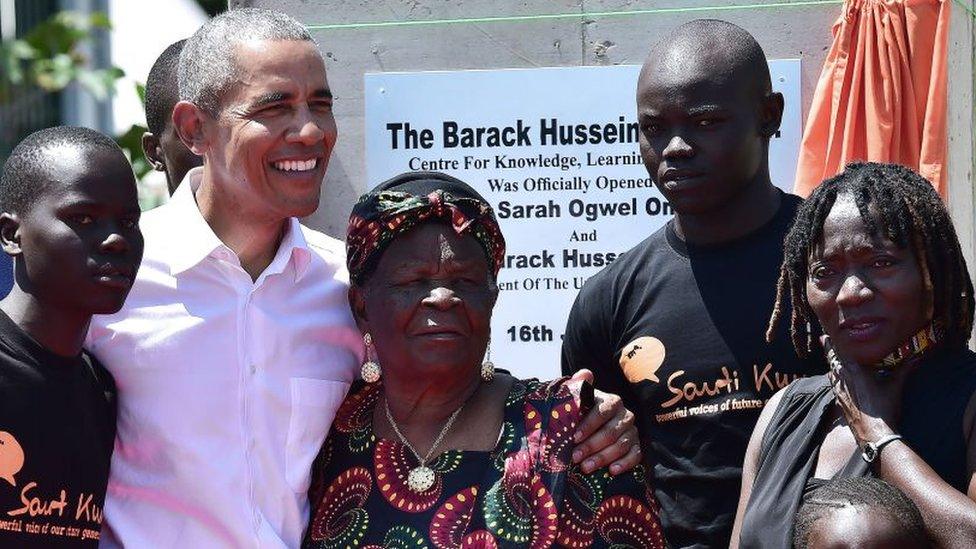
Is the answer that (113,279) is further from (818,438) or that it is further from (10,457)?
(818,438)

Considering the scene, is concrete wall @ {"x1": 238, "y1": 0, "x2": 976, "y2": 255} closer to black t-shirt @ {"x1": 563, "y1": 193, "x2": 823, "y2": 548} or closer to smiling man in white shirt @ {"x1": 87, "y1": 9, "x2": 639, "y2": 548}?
black t-shirt @ {"x1": 563, "y1": 193, "x2": 823, "y2": 548}

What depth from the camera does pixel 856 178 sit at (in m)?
3.49

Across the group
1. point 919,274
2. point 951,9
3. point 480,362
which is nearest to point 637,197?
point 951,9

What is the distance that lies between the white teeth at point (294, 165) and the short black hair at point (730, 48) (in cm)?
108

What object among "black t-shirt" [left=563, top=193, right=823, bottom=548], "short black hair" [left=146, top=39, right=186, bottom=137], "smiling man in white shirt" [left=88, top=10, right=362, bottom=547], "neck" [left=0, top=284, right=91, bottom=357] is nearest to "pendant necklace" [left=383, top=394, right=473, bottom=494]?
"smiling man in white shirt" [left=88, top=10, right=362, bottom=547]

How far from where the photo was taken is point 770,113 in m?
4.23

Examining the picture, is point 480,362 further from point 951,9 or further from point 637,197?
point 951,9

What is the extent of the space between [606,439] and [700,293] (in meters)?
0.64

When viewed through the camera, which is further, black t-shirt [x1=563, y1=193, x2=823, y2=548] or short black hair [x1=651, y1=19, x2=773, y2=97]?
short black hair [x1=651, y1=19, x2=773, y2=97]

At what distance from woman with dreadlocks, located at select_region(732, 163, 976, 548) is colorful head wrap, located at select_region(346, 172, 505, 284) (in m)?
0.77

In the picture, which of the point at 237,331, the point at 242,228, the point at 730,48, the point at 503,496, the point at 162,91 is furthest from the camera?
the point at 162,91

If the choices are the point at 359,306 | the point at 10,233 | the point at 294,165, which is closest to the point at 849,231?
the point at 359,306

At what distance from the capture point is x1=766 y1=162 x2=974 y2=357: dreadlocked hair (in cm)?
332

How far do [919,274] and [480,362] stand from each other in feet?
3.55
